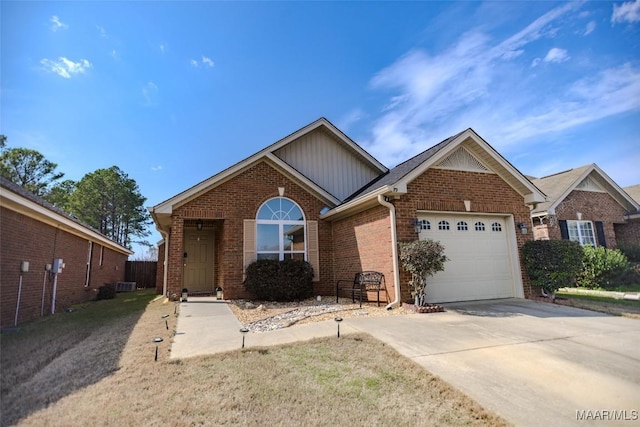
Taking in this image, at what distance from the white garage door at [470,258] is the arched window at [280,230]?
Result: 423cm

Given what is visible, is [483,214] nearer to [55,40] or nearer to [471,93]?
[471,93]

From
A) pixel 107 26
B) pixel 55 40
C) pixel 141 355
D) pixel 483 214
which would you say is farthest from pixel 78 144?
pixel 483 214

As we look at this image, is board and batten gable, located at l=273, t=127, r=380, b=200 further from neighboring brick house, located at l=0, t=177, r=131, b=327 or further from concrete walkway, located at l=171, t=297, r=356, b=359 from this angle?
neighboring brick house, located at l=0, t=177, r=131, b=327

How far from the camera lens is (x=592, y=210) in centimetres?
1593

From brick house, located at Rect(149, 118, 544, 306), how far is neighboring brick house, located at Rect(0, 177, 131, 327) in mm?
2715

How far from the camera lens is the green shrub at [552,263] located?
920 cm

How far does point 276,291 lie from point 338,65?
7.73 metres

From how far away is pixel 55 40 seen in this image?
7641 millimetres

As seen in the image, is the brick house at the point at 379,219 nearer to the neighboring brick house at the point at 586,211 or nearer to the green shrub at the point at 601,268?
the neighboring brick house at the point at 586,211

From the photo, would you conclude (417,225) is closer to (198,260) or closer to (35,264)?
(198,260)

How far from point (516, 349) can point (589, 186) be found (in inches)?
623

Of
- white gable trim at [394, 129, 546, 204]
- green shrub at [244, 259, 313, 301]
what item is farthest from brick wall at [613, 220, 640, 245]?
green shrub at [244, 259, 313, 301]

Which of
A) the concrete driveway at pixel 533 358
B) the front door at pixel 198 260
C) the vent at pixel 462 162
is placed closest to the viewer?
the concrete driveway at pixel 533 358

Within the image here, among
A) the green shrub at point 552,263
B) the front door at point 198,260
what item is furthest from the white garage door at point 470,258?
the front door at point 198,260
